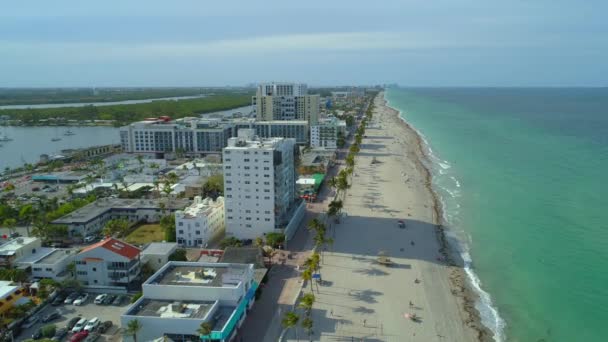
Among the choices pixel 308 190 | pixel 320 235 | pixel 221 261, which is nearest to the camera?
Result: pixel 221 261

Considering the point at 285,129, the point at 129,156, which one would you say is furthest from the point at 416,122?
the point at 129,156

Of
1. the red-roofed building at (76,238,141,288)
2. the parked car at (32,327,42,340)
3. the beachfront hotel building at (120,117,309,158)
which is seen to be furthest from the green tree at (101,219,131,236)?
the beachfront hotel building at (120,117,309,158)

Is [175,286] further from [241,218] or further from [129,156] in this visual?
[129,156]

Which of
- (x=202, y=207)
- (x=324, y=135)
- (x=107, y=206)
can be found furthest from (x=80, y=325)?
(x=324, y=135)

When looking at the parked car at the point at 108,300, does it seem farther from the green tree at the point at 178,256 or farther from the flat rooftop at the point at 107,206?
the flat rooftop at the point at 107,206

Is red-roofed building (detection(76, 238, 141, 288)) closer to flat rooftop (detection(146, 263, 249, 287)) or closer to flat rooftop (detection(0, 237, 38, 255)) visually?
flat rooftop (detection(146, 263, 249, 287))

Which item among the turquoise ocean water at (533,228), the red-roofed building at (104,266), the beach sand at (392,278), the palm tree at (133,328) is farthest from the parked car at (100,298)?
the turquoise ocean water at (533,228)

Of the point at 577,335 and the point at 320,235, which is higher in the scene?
the point at 320,235
